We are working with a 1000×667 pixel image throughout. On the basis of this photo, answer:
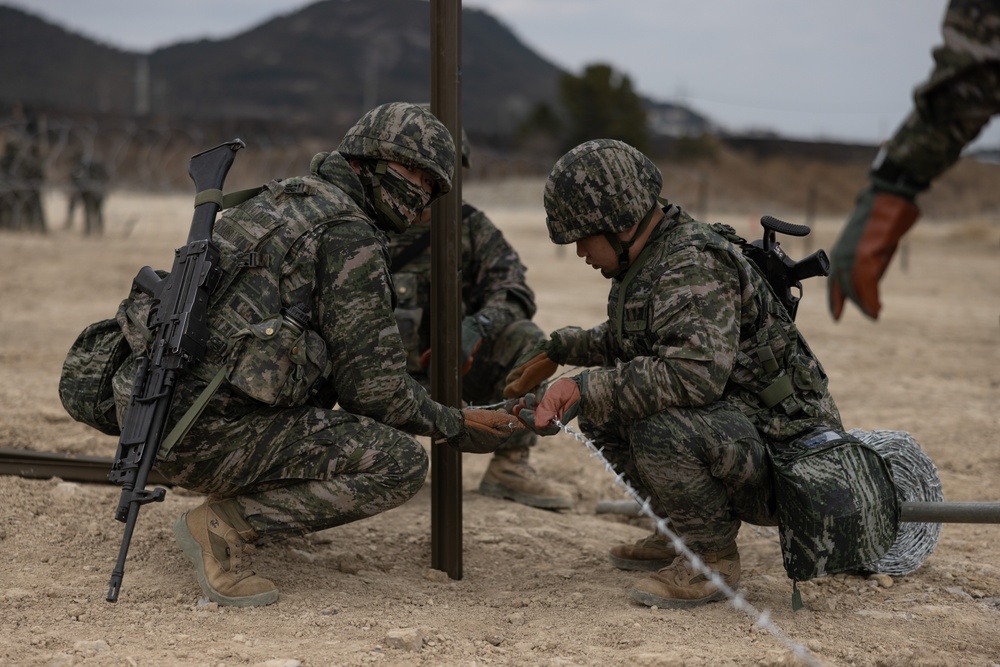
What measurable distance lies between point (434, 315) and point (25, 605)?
1.70m

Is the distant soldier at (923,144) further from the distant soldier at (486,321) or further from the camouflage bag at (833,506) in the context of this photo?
the distant soldier at (486,321)

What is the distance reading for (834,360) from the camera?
30.0 feet

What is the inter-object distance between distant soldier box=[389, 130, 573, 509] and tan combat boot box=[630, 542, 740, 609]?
1441 mm

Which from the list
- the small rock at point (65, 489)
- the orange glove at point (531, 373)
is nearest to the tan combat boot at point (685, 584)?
the orange glove at point (531, 373)

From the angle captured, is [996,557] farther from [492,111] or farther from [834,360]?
[492,111]

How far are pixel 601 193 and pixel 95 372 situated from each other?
1.87 m

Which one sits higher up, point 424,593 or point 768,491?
point 768,491

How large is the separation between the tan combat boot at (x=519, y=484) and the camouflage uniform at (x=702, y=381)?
4.80 feet

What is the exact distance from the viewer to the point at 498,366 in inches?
201

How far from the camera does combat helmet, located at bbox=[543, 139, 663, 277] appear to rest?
3.52m

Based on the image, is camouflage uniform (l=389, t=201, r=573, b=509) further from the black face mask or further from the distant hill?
the distant hill

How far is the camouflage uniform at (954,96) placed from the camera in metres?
2.51

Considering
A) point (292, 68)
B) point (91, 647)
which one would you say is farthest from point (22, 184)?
point (292, 68)

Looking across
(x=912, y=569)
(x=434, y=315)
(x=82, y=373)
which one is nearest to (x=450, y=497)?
(x=434, y=315)
